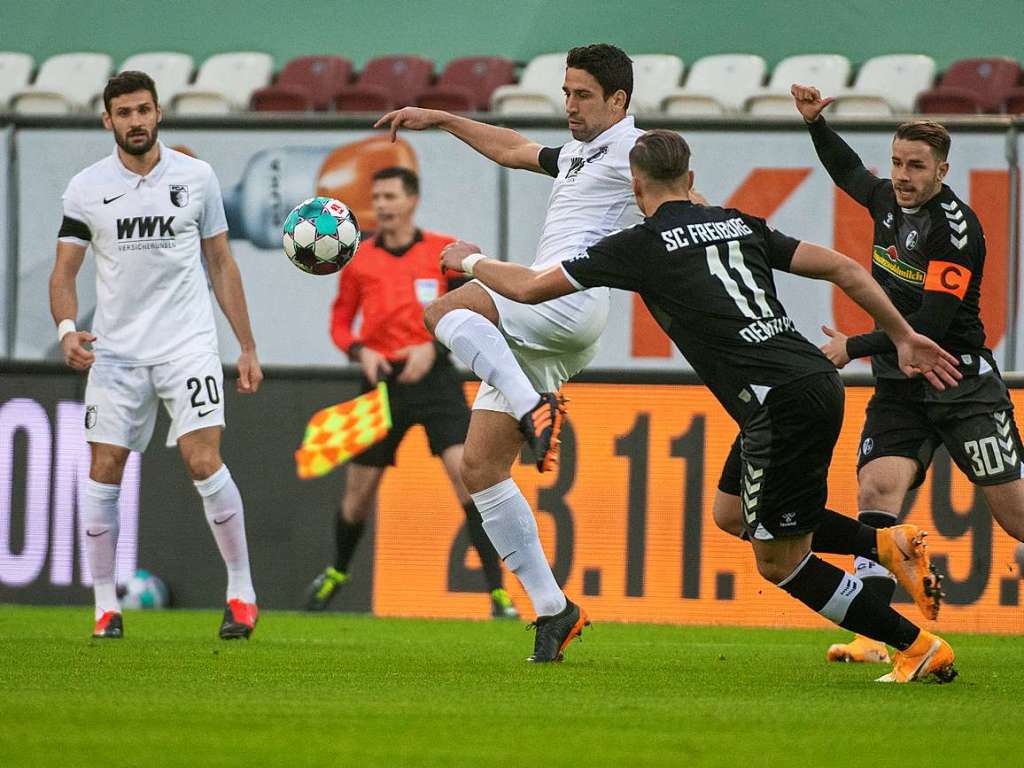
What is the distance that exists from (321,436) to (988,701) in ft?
19.5

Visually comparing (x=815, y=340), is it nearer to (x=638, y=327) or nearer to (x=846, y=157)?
(x=638, y=327)

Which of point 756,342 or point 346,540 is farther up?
point 756,342

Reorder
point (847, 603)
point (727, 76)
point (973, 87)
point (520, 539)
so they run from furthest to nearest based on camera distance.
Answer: point (727, 76), point (973, 87), point (520, 539), point (847, 603)

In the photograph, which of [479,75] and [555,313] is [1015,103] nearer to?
[479,75]

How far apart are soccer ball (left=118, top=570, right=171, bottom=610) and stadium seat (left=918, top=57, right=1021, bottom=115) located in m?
7.52

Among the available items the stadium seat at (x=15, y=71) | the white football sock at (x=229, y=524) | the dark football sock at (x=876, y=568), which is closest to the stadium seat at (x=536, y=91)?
the stadium seat at (x=15, y=71)

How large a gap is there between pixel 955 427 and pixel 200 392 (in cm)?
348

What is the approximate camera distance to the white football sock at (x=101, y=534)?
8.07 m

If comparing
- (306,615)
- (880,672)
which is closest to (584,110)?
(880,672)

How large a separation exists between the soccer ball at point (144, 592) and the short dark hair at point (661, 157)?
603 cm

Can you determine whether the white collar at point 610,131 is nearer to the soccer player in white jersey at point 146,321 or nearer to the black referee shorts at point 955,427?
the black referee shorts at point 955,427

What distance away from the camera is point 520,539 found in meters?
6.75

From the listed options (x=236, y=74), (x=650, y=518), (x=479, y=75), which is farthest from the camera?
(x=236, y=74)

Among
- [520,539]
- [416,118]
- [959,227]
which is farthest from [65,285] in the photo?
[959,227]
